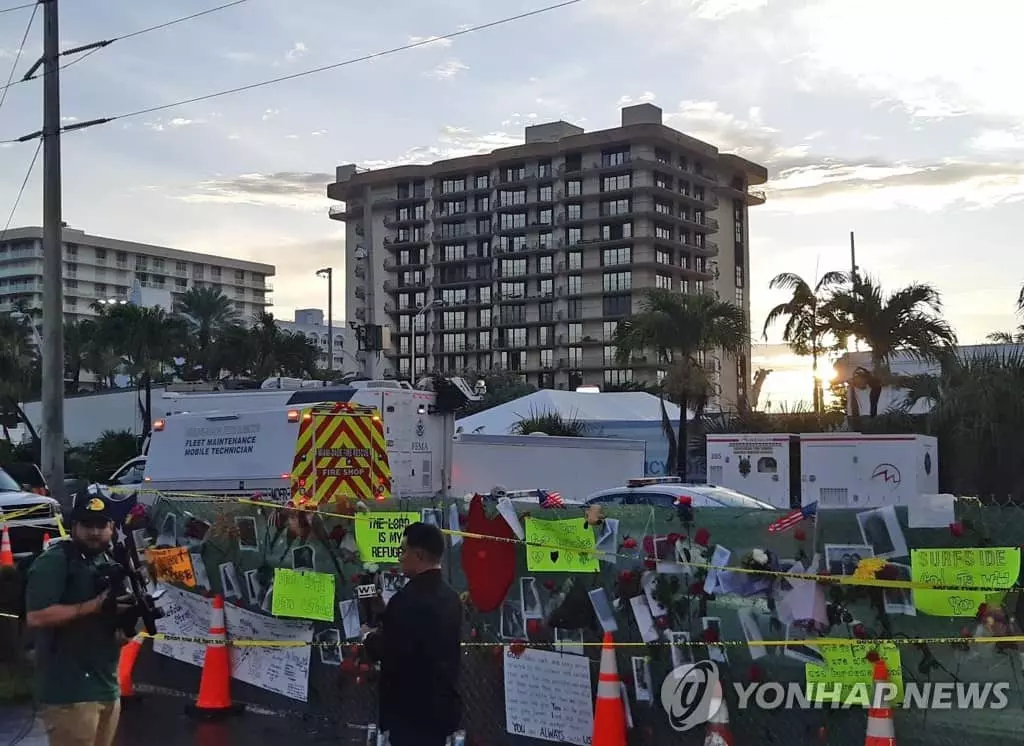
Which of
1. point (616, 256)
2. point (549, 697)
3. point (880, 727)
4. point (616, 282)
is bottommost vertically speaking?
point (549, 697)

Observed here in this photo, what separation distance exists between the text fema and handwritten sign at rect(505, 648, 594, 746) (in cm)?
58

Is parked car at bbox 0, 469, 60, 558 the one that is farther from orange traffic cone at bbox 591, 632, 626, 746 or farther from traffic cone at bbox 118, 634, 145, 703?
orange traffic cone at bbox 591, 632, 626, 746

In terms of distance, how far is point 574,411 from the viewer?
3225 cm

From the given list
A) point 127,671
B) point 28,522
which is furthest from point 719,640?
point 28,522

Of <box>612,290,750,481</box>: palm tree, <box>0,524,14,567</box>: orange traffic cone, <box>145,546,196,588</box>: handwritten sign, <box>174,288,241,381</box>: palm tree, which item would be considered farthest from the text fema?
<box>174,288,241,381</box>: palm tree

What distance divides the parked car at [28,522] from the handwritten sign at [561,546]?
6873 mm

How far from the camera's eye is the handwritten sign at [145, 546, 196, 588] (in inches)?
376

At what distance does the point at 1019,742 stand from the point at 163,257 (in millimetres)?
160703

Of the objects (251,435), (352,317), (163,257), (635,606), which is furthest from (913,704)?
(163,257)

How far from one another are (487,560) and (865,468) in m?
14.0

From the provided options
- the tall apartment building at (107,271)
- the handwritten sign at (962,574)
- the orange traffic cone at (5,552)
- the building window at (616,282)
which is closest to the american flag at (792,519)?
the handwritten sign at (962,574)

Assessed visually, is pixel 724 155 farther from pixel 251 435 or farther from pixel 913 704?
pixel 913 704

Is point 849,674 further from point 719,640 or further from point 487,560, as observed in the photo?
point 487,560

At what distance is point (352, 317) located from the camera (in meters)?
128
